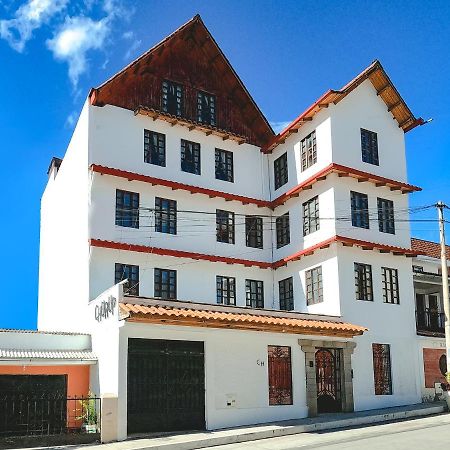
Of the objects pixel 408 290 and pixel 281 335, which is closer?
pixel 281 335

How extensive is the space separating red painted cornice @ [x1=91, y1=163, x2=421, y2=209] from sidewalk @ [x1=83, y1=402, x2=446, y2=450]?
9933mm

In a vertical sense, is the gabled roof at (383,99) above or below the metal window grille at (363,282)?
above

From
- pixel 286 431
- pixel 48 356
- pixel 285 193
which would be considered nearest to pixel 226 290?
pixel 285 193

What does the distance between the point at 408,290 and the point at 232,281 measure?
8168mm

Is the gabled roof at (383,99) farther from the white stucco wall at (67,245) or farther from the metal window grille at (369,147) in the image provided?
the white stucco wall at (67,245)

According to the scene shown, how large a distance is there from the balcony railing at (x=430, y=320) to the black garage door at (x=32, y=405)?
18.4 m

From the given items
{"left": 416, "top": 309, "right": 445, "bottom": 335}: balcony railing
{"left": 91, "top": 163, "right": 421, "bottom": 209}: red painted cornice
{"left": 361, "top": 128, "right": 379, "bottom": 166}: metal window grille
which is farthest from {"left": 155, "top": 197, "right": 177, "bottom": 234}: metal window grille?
{"left": 416, "top": 309, "right": 445, "bottom": 335}: balcony railing

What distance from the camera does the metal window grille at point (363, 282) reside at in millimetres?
27109

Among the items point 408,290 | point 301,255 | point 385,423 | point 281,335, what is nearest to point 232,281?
point 301,255

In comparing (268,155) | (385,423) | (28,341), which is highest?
(268,155)

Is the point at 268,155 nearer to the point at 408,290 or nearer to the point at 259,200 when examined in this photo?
the point at 259,200

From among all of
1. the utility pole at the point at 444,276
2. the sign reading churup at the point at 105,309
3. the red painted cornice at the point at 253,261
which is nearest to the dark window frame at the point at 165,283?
the red painted cornice at the point at 253,261

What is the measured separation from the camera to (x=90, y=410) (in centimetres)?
2014

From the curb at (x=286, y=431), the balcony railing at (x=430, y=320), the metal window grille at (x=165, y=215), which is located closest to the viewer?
the curb at (x=286, y=431)
